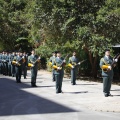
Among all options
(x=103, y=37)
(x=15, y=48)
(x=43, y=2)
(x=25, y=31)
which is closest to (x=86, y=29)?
(x=103, y=37)

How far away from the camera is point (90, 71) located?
77.5ft

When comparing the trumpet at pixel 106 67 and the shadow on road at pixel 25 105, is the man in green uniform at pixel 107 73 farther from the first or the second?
the shadow on road at pixel 25 105

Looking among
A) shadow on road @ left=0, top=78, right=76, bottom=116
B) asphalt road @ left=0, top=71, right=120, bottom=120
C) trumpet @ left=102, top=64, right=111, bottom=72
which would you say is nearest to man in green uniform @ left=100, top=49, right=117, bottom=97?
trumpet @ left=102, top=64, right=111, bottom=72

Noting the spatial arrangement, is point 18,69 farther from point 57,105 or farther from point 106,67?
point 57,105

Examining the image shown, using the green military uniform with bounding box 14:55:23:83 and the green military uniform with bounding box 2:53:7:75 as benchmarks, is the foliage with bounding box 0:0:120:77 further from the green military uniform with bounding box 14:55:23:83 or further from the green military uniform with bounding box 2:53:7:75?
the green military uniform with bounding box 2:53:7:75

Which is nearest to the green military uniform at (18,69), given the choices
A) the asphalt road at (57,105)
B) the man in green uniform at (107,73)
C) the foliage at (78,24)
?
the foliage at (78,24)

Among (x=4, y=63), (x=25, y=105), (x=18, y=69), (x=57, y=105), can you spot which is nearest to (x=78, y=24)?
(x=18, y=69)

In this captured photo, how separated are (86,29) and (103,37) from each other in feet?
3.41

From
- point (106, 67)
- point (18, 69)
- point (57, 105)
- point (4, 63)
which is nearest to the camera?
point (57, 105)

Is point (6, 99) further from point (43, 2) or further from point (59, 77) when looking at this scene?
point (43, 2)

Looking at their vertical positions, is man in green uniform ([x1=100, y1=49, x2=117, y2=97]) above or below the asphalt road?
above

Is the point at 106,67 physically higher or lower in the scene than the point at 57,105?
higher

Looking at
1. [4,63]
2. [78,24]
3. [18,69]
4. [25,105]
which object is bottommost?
[25,105]

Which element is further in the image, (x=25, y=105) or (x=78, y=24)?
(x=78, y=24)
